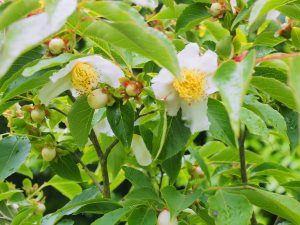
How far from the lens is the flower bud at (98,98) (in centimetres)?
109

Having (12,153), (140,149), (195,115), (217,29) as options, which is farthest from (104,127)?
(217,29)

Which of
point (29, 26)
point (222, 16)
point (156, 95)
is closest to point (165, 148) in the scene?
point (156, 95)

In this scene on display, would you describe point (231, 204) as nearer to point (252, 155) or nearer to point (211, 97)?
point (211, 97)

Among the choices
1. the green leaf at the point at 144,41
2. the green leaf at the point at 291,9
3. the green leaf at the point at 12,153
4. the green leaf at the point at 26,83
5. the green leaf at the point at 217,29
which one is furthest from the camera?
the green leaf at the point at 217,29

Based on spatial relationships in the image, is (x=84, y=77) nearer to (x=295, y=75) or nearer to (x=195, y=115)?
(x=195, y=115)

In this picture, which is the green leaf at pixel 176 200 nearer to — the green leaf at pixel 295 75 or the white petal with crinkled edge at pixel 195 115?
the white petal with crinkled edge at pixel 195 115

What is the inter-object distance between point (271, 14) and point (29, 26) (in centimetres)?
64

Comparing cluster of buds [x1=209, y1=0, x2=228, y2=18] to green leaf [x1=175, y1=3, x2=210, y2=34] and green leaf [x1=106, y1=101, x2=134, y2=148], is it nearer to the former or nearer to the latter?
green leaf [x1=175, y1=3, x2=210, y2=34]

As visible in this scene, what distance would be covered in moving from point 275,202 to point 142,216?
0.25m

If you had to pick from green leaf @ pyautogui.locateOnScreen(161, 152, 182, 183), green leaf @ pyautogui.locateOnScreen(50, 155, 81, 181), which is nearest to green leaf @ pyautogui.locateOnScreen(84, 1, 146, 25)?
green leaf @ pyautogui.locateOnScreen(161, 152, 182, 183)

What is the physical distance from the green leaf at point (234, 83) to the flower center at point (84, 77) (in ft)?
1.02

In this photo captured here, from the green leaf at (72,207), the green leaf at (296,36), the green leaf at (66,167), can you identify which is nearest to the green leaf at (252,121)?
the green leaf at (296,36)

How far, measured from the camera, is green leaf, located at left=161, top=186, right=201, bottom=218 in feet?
3.55

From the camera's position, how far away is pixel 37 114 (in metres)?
1.26
